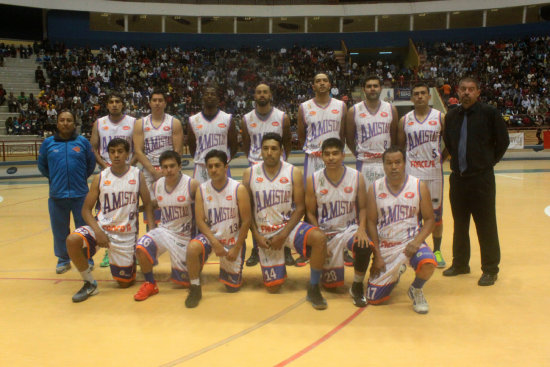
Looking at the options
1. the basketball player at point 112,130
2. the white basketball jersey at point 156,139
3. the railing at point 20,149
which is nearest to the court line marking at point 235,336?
the white basketball jersey at point 156,139

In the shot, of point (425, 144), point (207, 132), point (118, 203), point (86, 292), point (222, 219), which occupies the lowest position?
point (86, 292)

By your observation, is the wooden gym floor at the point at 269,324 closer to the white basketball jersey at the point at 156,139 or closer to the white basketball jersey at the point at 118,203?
the white basketball jersey at the point at 118,203

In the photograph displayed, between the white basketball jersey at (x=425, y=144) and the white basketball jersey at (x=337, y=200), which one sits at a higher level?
the white basketball jersey at (x=425, y=144)

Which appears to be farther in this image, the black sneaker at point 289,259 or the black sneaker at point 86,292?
the black sneaker at point 289,259

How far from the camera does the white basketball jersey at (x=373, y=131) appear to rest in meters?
5.21

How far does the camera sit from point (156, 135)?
5.38m

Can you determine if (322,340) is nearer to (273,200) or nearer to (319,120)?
(273,200)

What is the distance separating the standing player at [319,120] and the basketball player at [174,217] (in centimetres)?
145

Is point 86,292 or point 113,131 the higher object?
→ point 113,131

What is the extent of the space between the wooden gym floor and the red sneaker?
2.5 inches

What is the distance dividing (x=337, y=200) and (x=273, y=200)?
1.98ft

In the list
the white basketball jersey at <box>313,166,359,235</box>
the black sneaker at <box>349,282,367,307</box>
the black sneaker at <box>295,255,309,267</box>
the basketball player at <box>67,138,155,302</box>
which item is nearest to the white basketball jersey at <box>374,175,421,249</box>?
the white basketball jersey at <box>313,166,359,235</box>

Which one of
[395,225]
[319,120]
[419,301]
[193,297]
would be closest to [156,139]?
[319,120]

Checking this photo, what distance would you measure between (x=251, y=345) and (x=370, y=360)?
83cm
